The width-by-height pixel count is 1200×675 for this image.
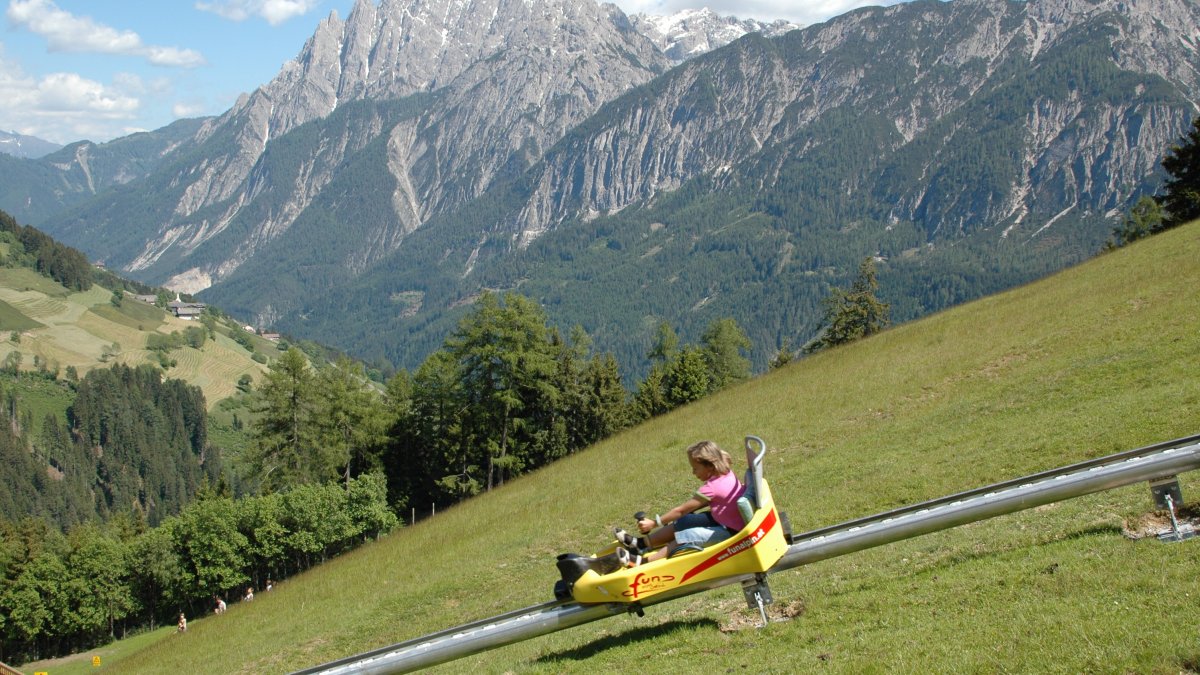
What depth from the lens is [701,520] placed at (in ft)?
35.3

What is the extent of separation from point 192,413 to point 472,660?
207268 mm

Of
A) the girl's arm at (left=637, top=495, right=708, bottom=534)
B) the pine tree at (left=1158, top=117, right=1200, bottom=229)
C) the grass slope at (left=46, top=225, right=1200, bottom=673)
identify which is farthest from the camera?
the pine tree at (left=1158, top=117, right=1200, bottom=229)

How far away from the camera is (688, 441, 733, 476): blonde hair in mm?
10648

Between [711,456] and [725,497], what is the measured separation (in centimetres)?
52

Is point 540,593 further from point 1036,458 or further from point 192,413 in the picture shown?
point 192,413

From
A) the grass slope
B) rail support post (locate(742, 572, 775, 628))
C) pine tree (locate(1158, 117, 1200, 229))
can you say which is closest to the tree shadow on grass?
→ the grass slope

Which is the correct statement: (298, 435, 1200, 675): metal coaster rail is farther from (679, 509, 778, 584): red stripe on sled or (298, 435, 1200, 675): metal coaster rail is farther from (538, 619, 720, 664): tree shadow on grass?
(538, 619, 720, 664): tree shadow on grass

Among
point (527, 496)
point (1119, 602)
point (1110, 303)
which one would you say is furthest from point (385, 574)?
point (1110, 303)

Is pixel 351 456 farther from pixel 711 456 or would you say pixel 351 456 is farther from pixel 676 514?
pixel 711 456

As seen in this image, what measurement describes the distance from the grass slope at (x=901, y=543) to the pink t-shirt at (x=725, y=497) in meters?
1.28

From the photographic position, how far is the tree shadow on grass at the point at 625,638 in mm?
10812

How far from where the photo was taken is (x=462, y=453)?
5844 centimetres

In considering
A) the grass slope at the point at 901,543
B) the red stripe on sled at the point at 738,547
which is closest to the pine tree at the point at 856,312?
the grass slope at the point at 901,543

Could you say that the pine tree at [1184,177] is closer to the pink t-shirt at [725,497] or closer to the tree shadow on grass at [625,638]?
the pink t-shirt at [725,497]
